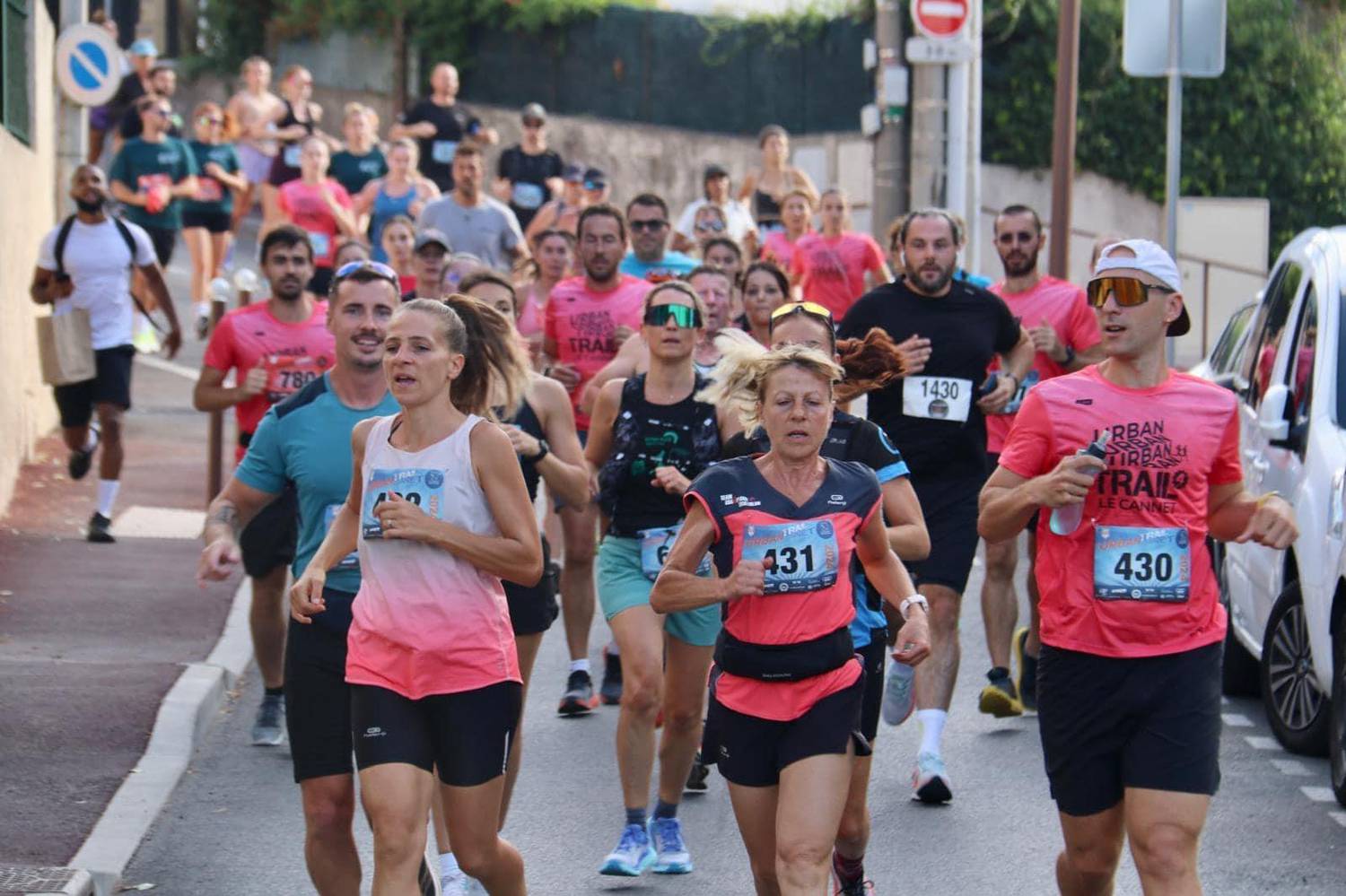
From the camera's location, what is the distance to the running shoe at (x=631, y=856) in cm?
746

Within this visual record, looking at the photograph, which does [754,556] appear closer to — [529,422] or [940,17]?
[529,422]

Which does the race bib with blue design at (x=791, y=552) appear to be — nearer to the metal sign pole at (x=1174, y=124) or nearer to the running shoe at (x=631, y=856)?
the running shoe at (x=631, y=856)

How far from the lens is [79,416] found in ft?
46.5

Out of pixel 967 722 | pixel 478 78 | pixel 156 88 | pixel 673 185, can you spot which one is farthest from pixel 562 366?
pixel 478 78

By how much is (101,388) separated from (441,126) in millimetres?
8763

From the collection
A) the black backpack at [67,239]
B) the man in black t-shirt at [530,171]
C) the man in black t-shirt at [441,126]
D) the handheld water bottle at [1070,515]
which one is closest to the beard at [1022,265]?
the handheld water bottle at [1070,515]

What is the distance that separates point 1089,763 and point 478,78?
28.2m

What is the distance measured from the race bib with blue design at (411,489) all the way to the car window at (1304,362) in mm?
4474

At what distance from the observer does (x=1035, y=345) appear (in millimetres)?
10148

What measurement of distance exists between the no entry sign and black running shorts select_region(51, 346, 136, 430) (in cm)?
750

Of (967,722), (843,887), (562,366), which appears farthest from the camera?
(562,366)

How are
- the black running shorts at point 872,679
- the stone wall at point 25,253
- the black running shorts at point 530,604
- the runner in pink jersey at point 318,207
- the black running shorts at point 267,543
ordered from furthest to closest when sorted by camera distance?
the runner in pink jersey at point 318,207 < the stone wall at point 25,253 < the black running shorts at point 267,543 < the black running shorts at point 530,604 < the black running shorts at point 872,679

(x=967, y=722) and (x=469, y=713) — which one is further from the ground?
(x=469, y=713)

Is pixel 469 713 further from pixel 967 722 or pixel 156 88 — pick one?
pixel 156 88
